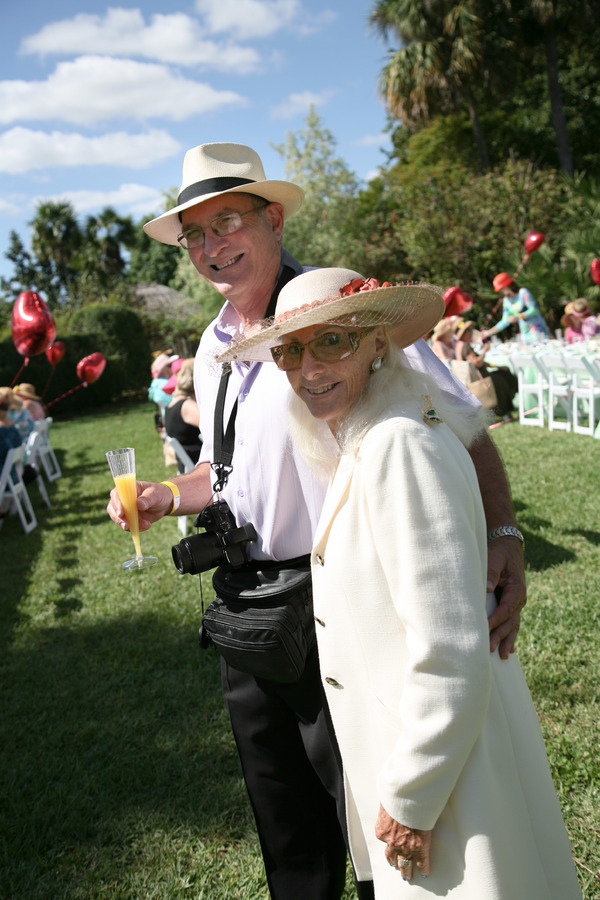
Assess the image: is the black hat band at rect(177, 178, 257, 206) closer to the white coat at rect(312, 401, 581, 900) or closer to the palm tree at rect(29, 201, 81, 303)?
the white coat at rect(312, 401, 581, 900)

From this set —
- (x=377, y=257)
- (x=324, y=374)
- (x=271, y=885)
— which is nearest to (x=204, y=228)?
(x=324, y=374)

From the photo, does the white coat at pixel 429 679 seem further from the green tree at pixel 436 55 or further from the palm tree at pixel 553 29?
the green tree at pixel 436 55

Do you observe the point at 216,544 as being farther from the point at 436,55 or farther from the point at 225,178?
the point at 436,55

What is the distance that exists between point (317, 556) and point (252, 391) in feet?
2.01

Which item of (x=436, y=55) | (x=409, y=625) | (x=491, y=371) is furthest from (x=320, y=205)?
(x=409, y=625)

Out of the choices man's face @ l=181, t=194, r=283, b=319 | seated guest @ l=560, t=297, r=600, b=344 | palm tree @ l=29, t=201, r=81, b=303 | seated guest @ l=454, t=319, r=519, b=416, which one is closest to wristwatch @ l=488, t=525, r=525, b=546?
man's face @ l=181, t=194, r=283, b=319

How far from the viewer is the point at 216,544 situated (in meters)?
1.89

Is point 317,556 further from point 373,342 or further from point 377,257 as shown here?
point 377,257

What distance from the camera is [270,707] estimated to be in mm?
1893

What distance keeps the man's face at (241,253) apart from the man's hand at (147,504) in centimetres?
62

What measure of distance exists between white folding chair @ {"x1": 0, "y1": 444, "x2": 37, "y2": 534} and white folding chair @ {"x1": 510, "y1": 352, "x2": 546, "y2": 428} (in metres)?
7.25

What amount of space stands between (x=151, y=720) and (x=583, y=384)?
7.50 meters

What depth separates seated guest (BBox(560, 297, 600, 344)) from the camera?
439 inches

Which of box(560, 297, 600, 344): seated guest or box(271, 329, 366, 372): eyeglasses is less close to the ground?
box(271, 329, 366, 372): eyeglasses
